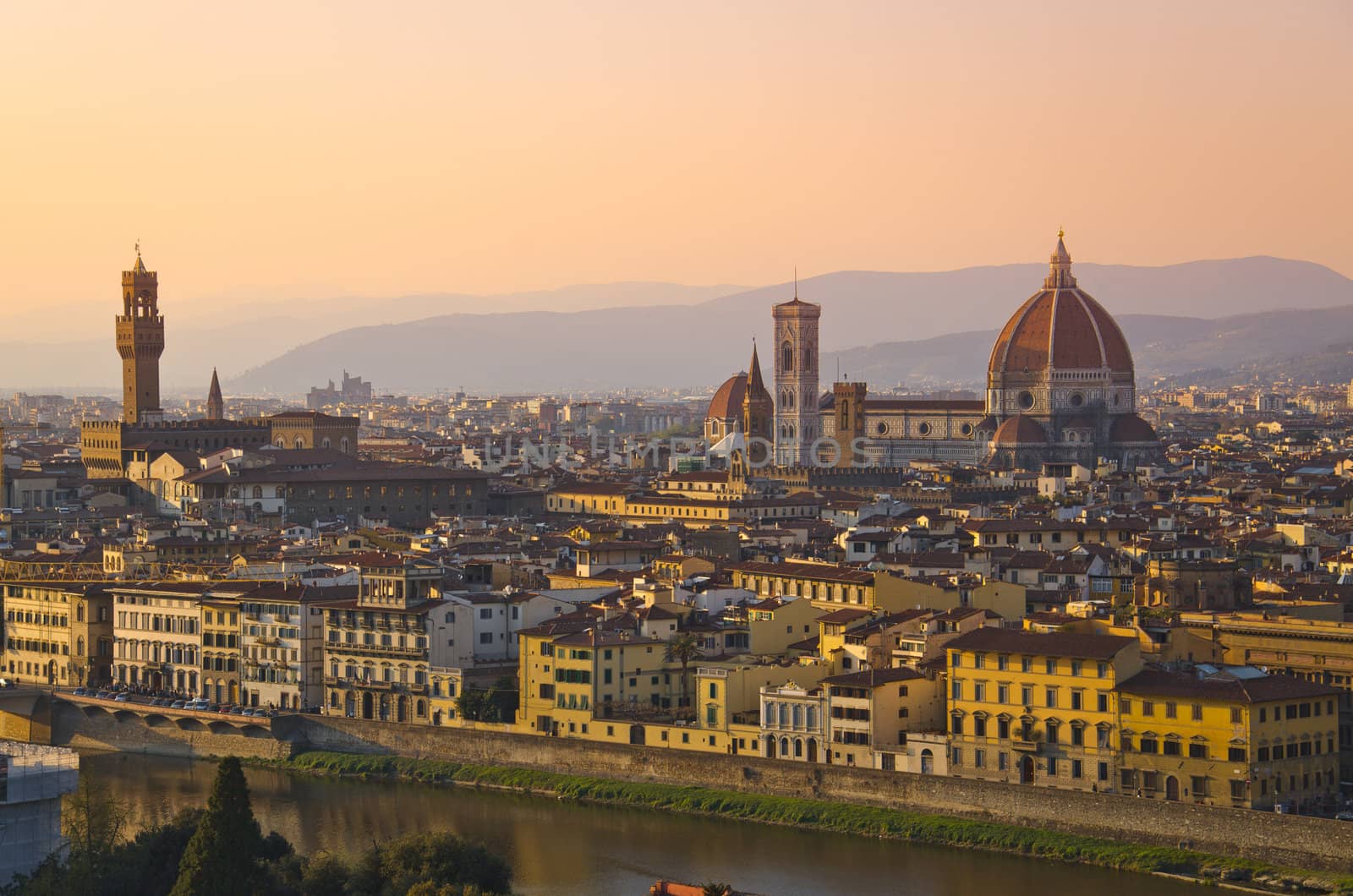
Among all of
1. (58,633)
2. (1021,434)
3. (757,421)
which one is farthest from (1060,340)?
(58,633)

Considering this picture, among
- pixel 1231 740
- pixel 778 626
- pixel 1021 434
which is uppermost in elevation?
pixel 1021 434

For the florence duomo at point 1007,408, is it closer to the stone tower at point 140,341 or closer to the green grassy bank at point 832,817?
the stone tower at point 140,341

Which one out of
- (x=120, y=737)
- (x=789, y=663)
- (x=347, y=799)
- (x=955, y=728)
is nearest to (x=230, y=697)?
(x=120, y=737)

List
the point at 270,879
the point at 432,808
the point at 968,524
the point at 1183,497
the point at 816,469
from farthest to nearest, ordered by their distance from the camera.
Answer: the point at 816,469
the point at 1183,497
the point at 968,524
the point at 432,808
the point at 270,879

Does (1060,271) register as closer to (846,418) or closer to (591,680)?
(846,418)

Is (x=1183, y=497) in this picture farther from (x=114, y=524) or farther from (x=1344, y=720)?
(x=1344, y=720)
